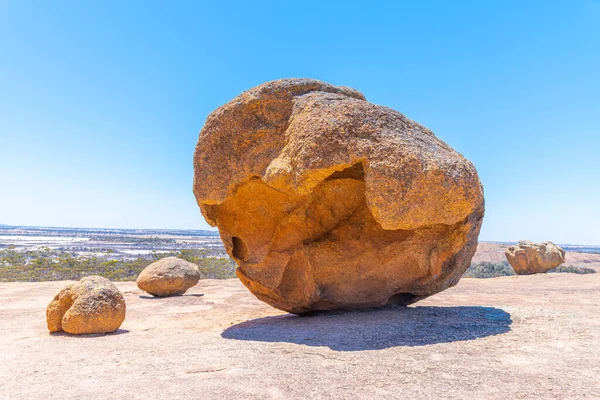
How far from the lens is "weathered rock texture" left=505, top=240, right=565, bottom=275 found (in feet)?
60.4

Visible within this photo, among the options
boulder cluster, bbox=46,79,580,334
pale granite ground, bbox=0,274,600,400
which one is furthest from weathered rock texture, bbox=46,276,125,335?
pale granite ground, bbox=0,274,600,400

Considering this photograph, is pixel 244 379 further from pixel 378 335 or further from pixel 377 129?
pixel 377 129

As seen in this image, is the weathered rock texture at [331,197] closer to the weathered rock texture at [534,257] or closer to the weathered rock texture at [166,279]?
the weathered rock texture at [166,279]

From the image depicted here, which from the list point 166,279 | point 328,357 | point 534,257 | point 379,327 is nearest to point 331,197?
point 379,327

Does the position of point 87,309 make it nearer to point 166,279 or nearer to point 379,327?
point 379,327

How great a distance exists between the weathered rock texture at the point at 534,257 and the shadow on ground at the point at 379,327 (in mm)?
12366

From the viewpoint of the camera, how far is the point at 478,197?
6586 mm

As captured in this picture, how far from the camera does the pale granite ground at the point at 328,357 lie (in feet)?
13.3

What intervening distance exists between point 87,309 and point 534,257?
1793 centimetres

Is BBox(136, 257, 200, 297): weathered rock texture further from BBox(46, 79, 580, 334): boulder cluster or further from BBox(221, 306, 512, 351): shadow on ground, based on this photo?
BBox(221, 306, 512, 351): shadow on ground

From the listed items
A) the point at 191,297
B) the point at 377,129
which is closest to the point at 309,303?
the point at 377,129

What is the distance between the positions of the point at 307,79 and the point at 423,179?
2928mm

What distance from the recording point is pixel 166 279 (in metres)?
13.8

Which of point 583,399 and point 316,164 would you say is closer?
point 583,399
